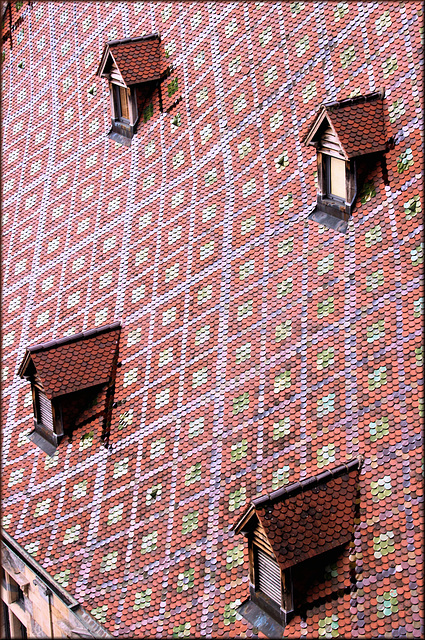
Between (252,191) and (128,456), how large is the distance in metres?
7.14

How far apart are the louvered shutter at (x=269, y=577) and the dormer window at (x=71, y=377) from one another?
6460 millimetres

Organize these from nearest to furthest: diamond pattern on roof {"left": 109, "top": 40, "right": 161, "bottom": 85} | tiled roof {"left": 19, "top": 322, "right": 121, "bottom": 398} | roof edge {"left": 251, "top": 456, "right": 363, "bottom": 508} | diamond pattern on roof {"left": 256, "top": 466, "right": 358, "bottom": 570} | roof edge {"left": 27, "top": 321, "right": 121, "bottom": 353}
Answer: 1. diamond pattern on roof {"left": 256, "top": 466, "right": 358, "bottom": 570}
2. roof edge {"left": 251, "top": 456, "right": 363, "bottom": 508}
3. tiled roof {"left": 19, "top": 322, "right": 121, "bottom": 398}
4. roof edge {"left": 27, "top": 321, "right": 121, "bottom": 353}
5. diamond pattern on roof {"left": 109, "top": 40, "right": 161, "bottom": 85}

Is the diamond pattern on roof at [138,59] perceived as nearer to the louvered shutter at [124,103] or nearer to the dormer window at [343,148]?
the louvered shutter at [124,103]

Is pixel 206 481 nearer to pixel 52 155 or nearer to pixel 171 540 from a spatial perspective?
pixel 171 540

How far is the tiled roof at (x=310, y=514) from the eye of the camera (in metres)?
21.4

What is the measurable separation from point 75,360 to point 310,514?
8.32 meters

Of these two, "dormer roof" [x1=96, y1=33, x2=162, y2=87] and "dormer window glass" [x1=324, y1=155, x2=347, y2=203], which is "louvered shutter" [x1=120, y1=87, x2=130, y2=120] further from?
"dormer window glass" [x1=324, y1=155, x2=347, y2=203]

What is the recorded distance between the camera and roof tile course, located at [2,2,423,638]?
74.7 feet

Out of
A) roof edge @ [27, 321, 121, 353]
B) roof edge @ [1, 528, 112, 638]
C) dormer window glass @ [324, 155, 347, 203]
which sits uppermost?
dormer window glass @ [324, 155, 347, 203]

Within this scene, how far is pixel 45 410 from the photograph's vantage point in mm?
28000

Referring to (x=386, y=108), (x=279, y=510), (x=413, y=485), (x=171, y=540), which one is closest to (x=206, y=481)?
(x=171, y=540)

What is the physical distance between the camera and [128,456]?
26047 millimetres

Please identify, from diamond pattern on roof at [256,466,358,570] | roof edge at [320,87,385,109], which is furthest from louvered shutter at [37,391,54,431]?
roof edge at [320,87,385,109]

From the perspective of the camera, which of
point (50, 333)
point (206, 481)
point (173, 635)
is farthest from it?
point (50, 333)
